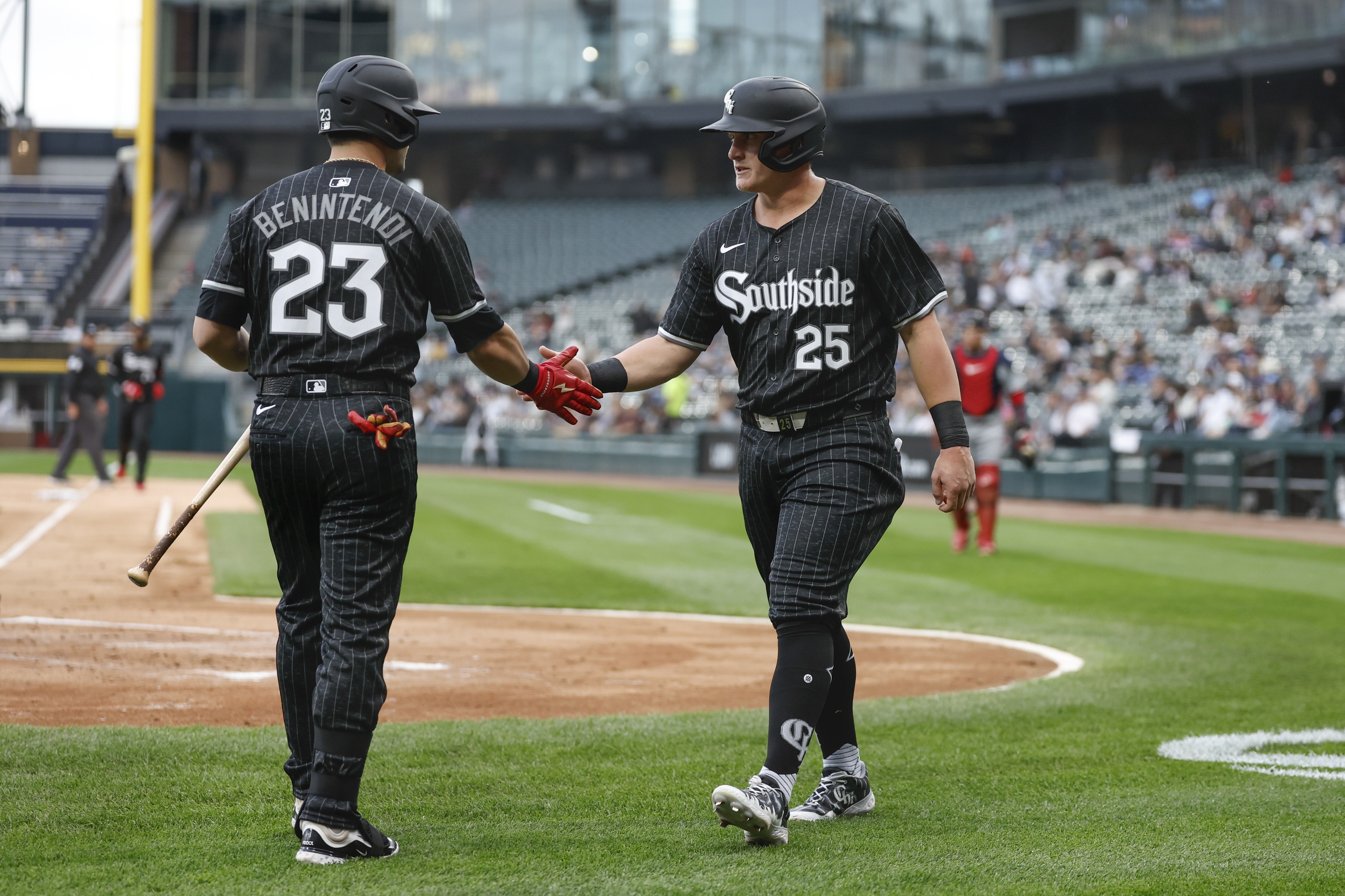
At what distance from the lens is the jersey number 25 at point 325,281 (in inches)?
147

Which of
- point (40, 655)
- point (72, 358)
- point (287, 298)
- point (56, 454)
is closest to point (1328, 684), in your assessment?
point (287, 298)

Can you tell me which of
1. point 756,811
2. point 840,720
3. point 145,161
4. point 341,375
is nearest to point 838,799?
point 840,720

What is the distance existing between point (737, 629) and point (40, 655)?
4090 mm

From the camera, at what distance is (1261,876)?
3.62 m

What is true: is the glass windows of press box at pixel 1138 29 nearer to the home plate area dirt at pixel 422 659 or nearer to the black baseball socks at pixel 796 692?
the home plate area dirt at pixel 422 659

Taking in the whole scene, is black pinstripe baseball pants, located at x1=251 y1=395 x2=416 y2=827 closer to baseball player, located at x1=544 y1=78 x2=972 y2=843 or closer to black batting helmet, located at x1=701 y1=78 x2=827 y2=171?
baseball player, located at x1=544 y1=78 x2=972 y2=843

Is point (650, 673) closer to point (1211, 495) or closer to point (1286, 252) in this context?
point (1211, 495)

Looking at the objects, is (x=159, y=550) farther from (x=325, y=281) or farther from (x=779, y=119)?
(x=779, y=119)

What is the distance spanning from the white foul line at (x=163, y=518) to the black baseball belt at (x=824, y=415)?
10.2 meters

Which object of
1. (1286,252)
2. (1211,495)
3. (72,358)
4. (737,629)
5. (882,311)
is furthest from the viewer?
(1286,252)

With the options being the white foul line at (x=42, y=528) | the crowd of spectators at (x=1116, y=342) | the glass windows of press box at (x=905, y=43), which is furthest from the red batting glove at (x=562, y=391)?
the glass windows of press box at (x=905, y=43)

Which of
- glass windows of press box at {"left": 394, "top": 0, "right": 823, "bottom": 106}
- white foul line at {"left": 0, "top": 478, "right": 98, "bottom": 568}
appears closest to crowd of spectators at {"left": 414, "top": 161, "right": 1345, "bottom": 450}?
white foul line at {"left": 0, "top": 478, "right": 98, "bottom": 568}

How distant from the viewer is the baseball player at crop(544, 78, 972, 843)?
404 cm

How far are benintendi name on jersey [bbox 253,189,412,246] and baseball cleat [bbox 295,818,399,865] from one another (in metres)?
1.54
